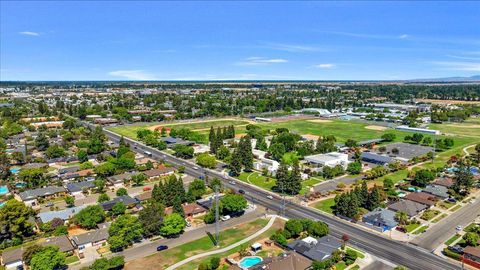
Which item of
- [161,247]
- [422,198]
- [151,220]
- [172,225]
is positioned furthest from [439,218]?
[151,220]

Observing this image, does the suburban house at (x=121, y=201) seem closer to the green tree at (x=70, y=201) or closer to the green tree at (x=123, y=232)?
the green tree at (x=70, y=201)

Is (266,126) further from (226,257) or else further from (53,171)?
(226,257)

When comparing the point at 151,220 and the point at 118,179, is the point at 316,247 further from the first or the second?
the point at 118,179

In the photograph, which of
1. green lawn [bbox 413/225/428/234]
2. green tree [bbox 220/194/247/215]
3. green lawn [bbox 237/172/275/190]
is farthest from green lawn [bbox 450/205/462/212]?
green tree [bbox 220/194/247/215]

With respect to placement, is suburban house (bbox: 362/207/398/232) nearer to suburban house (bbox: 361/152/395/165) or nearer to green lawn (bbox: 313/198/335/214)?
green lawn (bbox: 313/198/335/214)

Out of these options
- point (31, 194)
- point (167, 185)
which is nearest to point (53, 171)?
point (31, 194)

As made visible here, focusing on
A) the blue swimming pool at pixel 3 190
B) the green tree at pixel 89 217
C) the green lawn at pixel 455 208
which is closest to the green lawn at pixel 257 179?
the green tree at pixel 89 217
